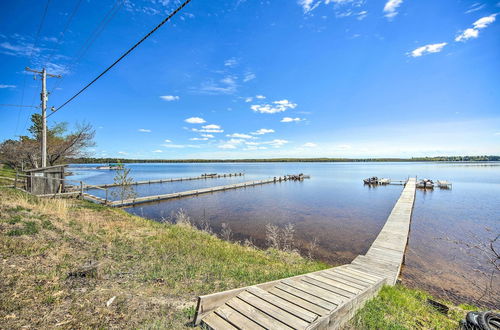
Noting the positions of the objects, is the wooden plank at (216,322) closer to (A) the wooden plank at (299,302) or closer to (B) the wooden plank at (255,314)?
(B) the wooden plank at (255,314)

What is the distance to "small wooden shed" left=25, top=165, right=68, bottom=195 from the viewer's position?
14.9m

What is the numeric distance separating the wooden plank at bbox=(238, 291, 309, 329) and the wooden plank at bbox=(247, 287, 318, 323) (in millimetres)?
54

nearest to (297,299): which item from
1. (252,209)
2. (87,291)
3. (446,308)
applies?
(87,291)

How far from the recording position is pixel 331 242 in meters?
13.3

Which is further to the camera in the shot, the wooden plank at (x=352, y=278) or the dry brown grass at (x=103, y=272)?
the wooden plank at (x=352, y=278)

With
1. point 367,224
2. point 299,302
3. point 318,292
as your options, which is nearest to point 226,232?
point 318,292

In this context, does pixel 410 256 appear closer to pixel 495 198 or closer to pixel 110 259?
pixel 110 259

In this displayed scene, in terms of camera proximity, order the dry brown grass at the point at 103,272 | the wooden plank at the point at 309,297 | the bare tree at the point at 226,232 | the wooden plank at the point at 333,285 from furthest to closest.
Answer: the bare tree at the point at 226,232 < the wooden plank at the point at 333,285 < the wooden plank at the point at 309,297 < the dry brown grass at the point at 103,272

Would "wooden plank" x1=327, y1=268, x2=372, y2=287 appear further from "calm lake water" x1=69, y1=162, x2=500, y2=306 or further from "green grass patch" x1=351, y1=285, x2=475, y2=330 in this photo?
"calm lake water" x1=69, y1=162, x2=500, y2=306

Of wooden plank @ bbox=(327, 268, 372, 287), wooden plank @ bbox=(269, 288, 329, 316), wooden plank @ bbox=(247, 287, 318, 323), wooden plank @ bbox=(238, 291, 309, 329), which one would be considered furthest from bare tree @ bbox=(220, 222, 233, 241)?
wooden plank @ bbox=(238, 291, 309, 329)

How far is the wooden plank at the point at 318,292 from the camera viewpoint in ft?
13.4

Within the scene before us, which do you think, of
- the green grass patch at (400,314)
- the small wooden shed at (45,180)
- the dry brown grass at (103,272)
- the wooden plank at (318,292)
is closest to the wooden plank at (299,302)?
the wooden plank at (318,292)

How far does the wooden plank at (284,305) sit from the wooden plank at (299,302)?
3.3 inches

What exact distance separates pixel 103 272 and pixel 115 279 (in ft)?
1.74
